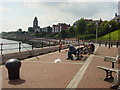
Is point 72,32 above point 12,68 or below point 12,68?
above

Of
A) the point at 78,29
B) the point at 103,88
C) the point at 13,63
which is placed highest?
the point at 78,29

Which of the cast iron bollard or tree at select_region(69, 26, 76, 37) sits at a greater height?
tree at select_region(69, 26, 76, 37)

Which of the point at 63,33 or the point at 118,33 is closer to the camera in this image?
the point at 118,33

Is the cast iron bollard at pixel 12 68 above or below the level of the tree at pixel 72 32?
below

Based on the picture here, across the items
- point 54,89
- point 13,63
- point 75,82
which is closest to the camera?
point 54,89

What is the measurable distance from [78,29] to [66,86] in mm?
80220

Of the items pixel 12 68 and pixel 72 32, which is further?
pixel 72 32

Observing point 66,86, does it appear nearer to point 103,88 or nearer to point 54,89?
point 54,89

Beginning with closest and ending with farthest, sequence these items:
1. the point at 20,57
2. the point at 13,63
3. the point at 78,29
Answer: the point at 13,63, the point at 20,57, the point at 78,29

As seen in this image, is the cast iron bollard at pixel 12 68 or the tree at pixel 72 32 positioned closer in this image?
the cast iron bollard at pixel 12 68

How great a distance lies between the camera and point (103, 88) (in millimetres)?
5691

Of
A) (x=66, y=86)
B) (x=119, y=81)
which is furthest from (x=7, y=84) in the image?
(x=119, y=81)

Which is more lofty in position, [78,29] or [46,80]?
[78,29]

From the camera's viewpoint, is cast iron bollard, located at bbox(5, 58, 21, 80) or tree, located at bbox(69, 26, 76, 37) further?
tree, located at bbox(69, 26, 76, 37)
